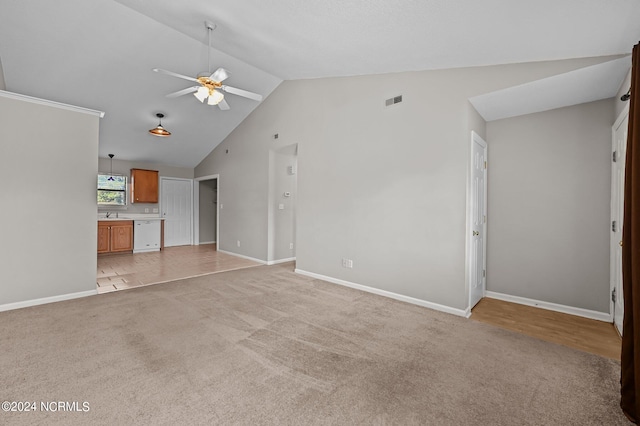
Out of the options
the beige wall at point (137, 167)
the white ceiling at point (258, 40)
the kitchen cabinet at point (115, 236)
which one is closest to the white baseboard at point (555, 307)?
the white ceiling at point (258, 40)

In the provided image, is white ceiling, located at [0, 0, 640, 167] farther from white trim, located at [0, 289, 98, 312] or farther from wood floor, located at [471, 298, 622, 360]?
white trim, located at [0, 289, 98, 312]

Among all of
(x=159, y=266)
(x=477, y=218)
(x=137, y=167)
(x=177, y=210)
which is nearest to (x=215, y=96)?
(x=477, y=218)

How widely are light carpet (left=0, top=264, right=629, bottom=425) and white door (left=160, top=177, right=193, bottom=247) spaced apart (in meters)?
5.05

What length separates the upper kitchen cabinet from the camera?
7445mm

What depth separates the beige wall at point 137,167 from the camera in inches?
283

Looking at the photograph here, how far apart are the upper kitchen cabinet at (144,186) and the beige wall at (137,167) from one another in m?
0.22

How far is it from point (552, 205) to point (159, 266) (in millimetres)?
6591

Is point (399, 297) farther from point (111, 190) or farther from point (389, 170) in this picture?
point (111, 190)

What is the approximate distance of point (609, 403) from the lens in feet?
5.67

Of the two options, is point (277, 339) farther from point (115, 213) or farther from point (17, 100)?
point (115, 213)

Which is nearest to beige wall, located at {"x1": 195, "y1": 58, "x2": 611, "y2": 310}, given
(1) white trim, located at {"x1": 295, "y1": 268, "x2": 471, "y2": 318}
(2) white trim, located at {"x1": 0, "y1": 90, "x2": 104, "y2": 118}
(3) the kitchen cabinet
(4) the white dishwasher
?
(1) white trim, located at {"x1": 295, "y1": 268, "x2": 471, "y2": 318}

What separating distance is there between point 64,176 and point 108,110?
2408mm

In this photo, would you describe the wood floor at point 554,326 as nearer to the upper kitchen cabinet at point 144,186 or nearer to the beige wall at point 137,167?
the upper kitchen cabinet at point 144,186

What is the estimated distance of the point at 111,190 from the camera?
729cm
